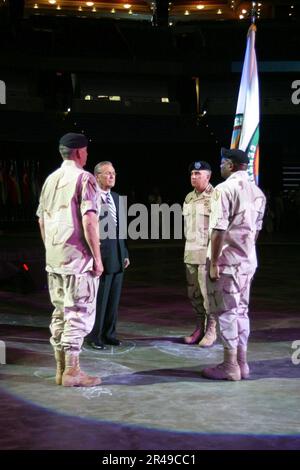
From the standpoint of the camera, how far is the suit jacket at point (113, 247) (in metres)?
8.02

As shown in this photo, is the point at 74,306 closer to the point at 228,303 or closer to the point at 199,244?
the point at 228,303

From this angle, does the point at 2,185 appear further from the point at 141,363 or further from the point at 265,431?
the point at 265,431

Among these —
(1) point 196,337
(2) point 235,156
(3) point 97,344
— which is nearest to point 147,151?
(1) point 196,337

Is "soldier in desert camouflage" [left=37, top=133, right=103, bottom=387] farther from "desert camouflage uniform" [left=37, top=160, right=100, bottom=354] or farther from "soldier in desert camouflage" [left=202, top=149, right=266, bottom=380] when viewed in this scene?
"soldier in desert camouflage" [left=202, top=149, right=266, bottom=380]

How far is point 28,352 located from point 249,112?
3.97m

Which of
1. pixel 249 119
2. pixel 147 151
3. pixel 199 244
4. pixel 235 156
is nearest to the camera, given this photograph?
pixel 235 156

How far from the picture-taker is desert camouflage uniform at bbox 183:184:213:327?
→ 26.7 feet

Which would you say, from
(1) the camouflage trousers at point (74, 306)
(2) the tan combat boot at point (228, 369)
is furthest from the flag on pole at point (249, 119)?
(1) the camouflage trousers at point (74, 306)

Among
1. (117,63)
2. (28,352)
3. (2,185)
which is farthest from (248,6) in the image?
(28,352)

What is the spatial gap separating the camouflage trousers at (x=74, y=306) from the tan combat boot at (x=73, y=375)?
69mm

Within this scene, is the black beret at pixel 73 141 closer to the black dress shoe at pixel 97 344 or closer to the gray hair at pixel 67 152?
the gray hair at pixel 67 152

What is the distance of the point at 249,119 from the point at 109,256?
2.69m

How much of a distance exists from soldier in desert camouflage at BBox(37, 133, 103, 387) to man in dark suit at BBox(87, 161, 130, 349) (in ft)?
5.35

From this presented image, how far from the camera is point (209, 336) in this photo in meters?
8.21
